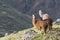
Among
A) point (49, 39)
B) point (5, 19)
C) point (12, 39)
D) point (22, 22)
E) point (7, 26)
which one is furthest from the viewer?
point (22, 22)

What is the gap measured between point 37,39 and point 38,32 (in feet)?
2.81

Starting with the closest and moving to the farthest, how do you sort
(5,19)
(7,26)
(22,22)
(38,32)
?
(38,32) → (7,26) → (5,19) → (22,22)

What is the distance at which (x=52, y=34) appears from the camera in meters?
18.8

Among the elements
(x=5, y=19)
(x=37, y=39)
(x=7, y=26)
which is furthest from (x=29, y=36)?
(x=5, y=19)

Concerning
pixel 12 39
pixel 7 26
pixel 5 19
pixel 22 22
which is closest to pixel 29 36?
pixel 12 39

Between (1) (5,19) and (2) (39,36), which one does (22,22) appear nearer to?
(1) (5,19)

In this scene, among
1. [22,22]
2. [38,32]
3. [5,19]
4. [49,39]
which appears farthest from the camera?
[22,22]

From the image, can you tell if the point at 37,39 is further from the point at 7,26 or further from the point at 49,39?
the point at 7,26

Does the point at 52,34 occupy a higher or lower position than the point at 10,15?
lower

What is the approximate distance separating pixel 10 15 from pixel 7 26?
3316 cm

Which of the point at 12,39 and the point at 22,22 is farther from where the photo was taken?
the point at 22,22

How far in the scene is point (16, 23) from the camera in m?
162

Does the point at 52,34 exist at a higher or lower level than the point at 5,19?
lower

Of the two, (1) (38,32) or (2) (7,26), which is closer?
(1) (38,32)
